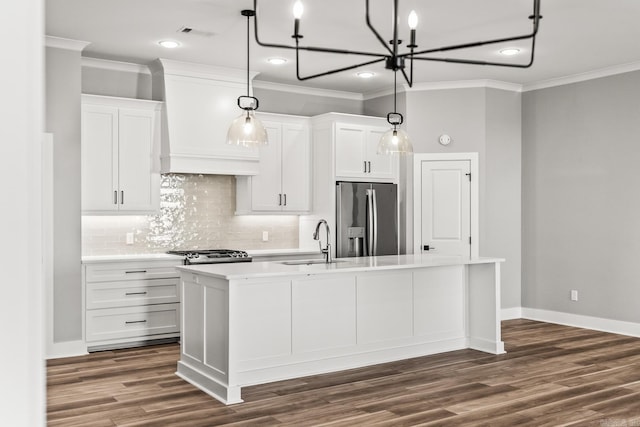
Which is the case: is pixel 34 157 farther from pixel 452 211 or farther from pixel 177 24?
pixel 452 211

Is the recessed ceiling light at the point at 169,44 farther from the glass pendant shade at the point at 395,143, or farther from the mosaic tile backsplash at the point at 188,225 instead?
the glass pendant shade at the point at 395,143

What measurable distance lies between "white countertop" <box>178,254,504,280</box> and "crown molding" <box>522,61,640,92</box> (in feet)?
8.92

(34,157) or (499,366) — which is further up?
(34,157)

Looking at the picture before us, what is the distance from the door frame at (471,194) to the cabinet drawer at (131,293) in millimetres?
3014

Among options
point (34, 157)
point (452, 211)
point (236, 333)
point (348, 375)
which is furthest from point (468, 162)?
point (34, 157)

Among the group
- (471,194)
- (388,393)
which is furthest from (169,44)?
(471,194)

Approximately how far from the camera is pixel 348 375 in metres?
4.91

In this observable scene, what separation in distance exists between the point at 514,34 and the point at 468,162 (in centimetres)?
215

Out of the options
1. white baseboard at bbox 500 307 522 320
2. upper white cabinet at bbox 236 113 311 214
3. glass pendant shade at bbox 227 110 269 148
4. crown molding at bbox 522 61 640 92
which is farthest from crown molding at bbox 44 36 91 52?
white baseboard at bbox 500 307 522 320

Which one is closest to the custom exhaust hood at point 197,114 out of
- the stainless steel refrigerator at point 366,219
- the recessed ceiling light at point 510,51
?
the stainless steel refrigerator at point 366,219

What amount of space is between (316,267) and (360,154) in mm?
2724

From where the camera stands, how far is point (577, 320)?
281 inches

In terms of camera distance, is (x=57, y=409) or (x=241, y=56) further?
(x=241, y=56)

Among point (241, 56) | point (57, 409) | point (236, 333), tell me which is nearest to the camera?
point (57, 409)
